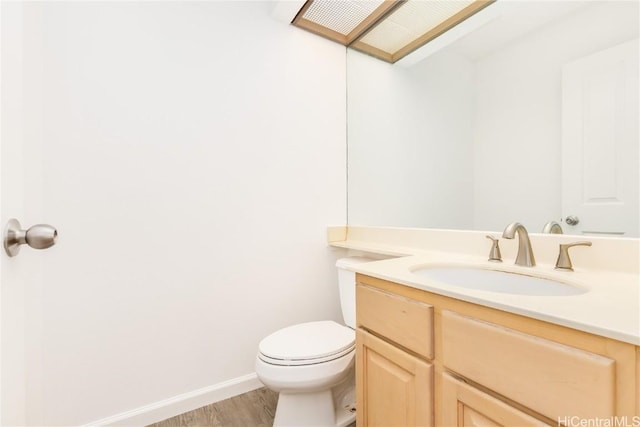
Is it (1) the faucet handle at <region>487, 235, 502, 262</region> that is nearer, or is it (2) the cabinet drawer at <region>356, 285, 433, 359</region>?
(2) the cabinet drawer at <region>356, 285, 433, 359</region>

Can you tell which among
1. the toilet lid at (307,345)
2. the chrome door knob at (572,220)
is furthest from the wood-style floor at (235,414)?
the chrome door knob at (572,220)

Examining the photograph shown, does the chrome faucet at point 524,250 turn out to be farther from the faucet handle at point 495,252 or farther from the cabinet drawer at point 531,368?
the cabinet drawer at point 531,368

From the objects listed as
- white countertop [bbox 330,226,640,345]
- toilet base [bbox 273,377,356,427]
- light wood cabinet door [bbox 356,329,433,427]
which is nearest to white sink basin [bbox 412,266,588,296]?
white countertop [bbox 330,226,640,345]

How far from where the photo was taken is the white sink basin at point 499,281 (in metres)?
0.86

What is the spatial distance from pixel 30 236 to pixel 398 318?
2.87ft

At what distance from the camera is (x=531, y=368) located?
0.57 metres

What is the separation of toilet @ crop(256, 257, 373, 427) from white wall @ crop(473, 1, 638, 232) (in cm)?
89

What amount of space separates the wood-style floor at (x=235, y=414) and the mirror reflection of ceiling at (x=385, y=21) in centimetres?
216

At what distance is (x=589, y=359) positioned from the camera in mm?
501

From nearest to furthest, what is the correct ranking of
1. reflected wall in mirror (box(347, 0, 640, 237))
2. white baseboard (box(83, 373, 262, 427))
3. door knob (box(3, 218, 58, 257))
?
door knob (box(3, 218, 58, 257))
reflected wall in mirror (box(347, 0, 640, 237))
white baseboard (box(83, 373, 262, 427))

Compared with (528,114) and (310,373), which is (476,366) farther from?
(528,114)

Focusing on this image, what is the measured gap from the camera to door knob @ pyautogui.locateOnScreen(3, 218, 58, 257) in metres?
0.49

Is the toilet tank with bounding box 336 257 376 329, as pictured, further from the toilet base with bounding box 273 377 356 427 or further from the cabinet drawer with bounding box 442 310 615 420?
the cabinet drawer with bounding box 442 310 615 420

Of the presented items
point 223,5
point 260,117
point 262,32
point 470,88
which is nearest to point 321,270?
point 260,117
